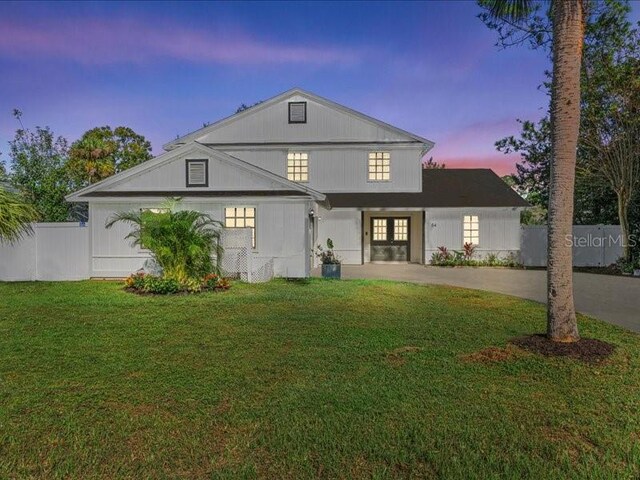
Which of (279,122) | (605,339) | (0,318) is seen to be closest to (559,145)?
(605,339)

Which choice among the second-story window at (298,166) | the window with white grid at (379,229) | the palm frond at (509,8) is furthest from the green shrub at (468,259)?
the palm frond at (509,8)

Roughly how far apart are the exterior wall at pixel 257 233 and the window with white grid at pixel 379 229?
7707 millimetres

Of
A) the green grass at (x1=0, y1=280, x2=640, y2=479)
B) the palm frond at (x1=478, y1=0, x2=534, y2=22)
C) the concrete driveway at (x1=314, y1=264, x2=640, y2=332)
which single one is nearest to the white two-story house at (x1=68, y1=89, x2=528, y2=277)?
the concrete driveway at (x1=314, y1=264, x2=640, y2=332)

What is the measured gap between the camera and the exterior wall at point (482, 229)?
786 inches

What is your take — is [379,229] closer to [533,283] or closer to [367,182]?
[367,182]

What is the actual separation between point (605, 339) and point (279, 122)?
17.8 m

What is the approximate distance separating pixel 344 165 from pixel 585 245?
40.1ft

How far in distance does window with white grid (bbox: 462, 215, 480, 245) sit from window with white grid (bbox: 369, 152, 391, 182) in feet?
14.4

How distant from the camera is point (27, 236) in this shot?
14023mm

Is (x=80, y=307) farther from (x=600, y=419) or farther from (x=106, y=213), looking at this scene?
(x=600, y=419)

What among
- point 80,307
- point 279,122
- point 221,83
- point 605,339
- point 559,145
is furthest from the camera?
point 279,122

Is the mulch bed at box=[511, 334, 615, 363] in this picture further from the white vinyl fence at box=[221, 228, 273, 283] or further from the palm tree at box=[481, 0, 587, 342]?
the white vinyl fence at box=[221, 228, 273, 283]

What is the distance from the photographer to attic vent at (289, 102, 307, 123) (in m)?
21.2

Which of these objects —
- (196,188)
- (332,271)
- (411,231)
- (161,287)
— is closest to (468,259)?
(411,231)
